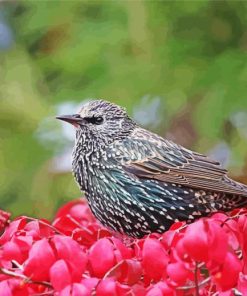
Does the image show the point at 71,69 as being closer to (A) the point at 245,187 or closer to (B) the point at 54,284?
(A) the point at 245,187

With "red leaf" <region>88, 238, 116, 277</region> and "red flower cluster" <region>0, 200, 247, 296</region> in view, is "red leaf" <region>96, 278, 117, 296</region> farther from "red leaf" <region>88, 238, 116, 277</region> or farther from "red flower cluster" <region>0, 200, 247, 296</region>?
"red leaf" <region>88, 238, 116, 277</region>

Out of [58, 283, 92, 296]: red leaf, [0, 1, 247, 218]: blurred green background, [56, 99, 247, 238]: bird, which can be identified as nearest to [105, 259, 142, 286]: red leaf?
[58, 283, 92, 296]: red leaf

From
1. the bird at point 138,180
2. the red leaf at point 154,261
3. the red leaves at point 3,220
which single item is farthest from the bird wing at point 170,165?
the red leaf at point 154,261

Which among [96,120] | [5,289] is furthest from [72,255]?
[96,120]

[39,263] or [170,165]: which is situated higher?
[170,165]

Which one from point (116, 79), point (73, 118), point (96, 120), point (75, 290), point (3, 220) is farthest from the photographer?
point (116, 79)

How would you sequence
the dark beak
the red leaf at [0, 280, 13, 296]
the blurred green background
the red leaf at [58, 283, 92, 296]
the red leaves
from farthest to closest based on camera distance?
the blurred green background < the dark beak < the red leaves < the red leaf at [0, 280, 13, 296] < the red leaf at [58, 283, 92, 296]

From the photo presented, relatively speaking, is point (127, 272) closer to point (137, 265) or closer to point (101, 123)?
point (137, 265)
